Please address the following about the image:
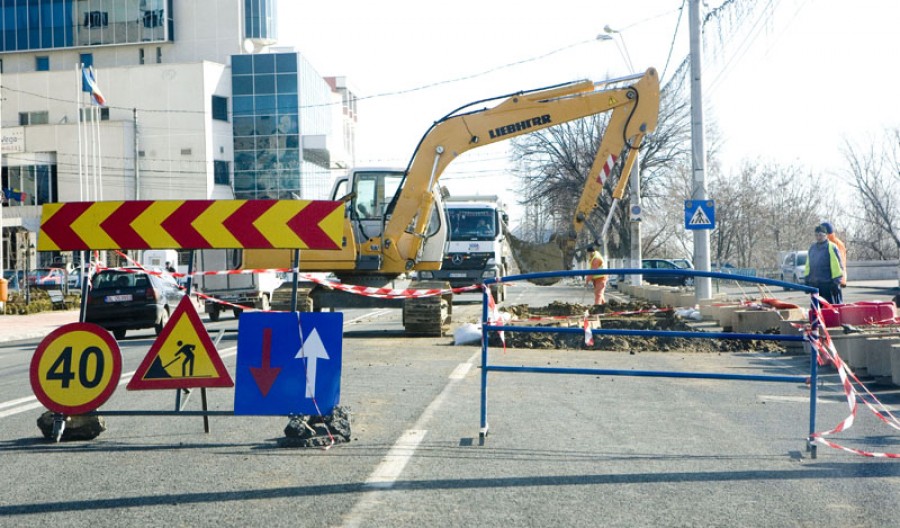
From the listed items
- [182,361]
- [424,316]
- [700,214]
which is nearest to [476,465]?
[182,361]

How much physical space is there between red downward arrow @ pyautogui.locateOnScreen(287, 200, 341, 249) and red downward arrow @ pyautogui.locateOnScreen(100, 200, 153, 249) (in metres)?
1.12

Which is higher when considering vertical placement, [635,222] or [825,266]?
[635,222]

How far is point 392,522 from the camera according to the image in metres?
4.95

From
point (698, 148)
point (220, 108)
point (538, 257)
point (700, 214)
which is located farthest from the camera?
point (220, 108)

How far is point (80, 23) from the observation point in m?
75.6

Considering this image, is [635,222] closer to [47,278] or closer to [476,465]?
[476,465]

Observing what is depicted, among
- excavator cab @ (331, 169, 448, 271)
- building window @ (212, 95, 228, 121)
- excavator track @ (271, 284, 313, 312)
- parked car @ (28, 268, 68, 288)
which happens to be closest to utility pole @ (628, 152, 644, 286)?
excavator cab @ (331, 169, 448, 271)

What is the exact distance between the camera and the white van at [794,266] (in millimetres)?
47831

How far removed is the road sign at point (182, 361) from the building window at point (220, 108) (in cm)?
6403

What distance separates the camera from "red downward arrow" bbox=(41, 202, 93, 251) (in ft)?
24.4

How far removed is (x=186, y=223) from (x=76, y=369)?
134cm

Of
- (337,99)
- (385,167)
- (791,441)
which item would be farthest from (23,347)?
(337,99)

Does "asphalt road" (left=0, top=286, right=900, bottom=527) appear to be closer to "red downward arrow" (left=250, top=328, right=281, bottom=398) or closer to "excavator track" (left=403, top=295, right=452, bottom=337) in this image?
"red downward arrow" (left=250, top=328, right=281, bottom=398)

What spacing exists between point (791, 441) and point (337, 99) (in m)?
85.6
